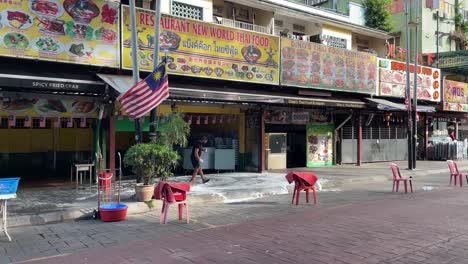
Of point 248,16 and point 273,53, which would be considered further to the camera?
point 248,16

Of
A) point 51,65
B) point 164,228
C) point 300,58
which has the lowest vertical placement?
point 164,228

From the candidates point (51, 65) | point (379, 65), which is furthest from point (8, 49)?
point (379, 65)

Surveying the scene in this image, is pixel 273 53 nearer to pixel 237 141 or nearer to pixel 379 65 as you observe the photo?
pixel 237 141

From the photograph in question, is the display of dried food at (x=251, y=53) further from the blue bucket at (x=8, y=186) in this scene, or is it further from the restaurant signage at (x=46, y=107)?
the blue bucket at (x=8, y=186)

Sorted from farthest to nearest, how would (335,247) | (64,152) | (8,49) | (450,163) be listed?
(64,152) < (450,163) < (8,49) < (335,247)

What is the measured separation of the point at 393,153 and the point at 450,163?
11.1m

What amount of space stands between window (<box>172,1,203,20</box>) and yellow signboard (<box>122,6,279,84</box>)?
1759 mm

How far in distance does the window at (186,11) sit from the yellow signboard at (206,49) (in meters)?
1.76

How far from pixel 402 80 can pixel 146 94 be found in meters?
19.0

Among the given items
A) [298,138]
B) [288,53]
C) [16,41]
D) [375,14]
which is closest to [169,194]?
[16,41]

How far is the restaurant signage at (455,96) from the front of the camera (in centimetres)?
2844

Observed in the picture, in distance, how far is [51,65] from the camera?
1320 cm

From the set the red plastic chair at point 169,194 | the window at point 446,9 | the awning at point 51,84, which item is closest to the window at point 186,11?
the awning at point 51,84

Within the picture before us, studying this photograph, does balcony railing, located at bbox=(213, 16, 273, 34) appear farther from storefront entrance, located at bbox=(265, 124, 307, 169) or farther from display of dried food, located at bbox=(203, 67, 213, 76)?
storefront entrance, located at bbox=(265, 124, 307, 169)
